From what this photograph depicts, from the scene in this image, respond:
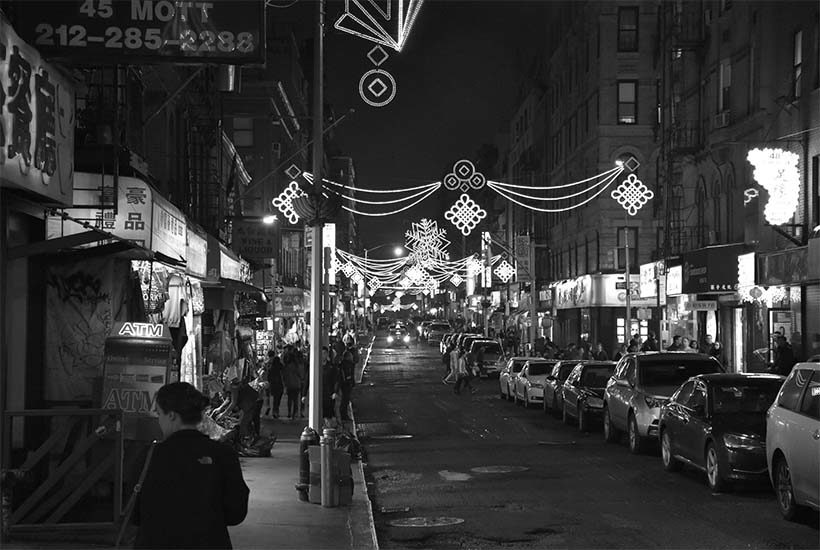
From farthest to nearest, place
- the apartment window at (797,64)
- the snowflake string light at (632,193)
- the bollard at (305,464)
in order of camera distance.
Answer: the snowflake string light at (632,193)
the apartment window at (797,64)
the bollard at (305,464)

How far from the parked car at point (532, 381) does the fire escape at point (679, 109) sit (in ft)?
32.4

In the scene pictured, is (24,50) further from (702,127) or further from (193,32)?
(702,127)

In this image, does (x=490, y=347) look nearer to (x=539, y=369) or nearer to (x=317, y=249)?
(x=539, y=369)

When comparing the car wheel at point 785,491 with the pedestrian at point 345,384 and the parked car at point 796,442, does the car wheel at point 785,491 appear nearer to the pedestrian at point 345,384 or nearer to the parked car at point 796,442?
the parked car at point 796,442

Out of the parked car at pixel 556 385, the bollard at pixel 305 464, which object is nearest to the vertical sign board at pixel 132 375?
the bollard at pixel 305 464

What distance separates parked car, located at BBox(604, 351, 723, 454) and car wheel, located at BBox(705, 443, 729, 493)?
161 inches

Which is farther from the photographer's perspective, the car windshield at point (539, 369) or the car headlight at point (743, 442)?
the car windshield at point (539, 369)

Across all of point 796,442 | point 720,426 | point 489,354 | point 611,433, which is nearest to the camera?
point 796,442

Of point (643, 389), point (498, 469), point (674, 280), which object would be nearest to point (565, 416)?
point (643, 389)

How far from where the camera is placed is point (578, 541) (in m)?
11.9

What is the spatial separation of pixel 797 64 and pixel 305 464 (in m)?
21.5

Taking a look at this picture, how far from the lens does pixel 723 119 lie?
35.6 metres

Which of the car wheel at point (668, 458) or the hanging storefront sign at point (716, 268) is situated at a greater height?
the hanging storefront sign at point (716, 268)

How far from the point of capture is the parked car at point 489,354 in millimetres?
50656
